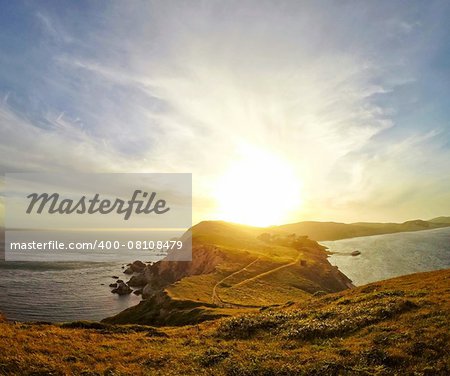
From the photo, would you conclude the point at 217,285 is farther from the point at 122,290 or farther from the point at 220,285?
the point at 122,290

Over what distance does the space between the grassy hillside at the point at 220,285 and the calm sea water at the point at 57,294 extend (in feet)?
39.7

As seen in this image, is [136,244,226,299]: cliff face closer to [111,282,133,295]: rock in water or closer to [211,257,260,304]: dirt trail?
[111,282,133,295]: rock in water

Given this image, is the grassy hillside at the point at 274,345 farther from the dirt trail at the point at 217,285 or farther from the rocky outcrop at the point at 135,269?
the rocky outcrop at the point at 135,269

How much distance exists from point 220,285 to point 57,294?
167 ft

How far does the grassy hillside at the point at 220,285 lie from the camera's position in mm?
52213

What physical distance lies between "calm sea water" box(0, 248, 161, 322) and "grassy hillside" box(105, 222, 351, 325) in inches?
477

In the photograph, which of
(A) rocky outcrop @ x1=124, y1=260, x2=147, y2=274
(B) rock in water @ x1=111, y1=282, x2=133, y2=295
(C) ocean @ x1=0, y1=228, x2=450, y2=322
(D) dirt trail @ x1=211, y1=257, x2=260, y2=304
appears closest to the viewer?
(D) dirt trail @ x1=211, y1=257, x2=260, y2=304

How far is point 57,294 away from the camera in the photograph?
3634 inches

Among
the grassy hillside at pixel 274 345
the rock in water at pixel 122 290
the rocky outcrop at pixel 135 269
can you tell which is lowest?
the rock in water at pixel 122 290

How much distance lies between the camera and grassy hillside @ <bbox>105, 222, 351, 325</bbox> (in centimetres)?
5221

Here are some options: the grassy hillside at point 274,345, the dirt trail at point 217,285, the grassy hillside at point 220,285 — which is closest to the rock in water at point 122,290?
the grassy hillside at point 220,285

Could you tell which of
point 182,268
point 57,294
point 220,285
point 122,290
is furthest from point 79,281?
point 220,285

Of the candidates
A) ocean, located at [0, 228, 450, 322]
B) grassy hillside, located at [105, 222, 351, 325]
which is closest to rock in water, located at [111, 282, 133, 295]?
ocean, located at [0, 228, 450, 322]

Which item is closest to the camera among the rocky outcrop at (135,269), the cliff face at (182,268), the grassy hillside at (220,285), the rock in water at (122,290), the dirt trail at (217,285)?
the grassy hillside at (220,285)
